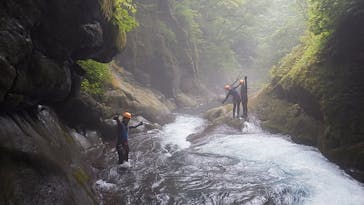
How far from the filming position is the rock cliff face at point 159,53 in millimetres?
27625

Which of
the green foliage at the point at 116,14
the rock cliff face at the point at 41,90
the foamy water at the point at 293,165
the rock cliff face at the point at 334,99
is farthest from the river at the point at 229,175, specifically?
Answer: the green foliage at the point at 116,14

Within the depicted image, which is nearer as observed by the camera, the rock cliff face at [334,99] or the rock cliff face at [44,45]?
the rock cliff face at [44,45]

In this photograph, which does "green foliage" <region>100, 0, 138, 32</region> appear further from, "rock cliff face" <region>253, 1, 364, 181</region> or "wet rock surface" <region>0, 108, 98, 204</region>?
"rock cliff face" <region>253, 1, 364, 181</region>

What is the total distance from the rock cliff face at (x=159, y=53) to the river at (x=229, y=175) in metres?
13.3

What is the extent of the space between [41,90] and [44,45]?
1350 millimetres

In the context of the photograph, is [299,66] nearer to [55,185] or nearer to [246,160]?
[246,160]

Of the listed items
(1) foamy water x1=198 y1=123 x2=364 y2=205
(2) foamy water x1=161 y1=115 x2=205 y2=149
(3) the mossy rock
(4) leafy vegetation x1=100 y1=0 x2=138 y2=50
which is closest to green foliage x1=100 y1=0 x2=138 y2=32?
(4) leafy vegetation x1=100 y1=0 x2=138 y2=50

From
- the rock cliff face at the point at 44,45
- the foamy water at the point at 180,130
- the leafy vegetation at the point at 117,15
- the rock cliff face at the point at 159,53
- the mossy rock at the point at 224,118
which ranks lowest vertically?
the foamy water at the point at 180,130

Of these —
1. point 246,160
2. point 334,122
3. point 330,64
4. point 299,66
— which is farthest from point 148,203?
point 299,66

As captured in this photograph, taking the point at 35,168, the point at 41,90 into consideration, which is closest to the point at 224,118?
the point at 41,90

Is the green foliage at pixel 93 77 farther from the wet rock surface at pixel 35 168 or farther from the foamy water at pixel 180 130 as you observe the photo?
the wet rock surface at pixel 35 168

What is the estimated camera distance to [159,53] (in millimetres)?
29969

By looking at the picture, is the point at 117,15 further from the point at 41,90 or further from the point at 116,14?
the point at 41,90

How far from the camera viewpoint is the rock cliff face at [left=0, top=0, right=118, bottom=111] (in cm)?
675
